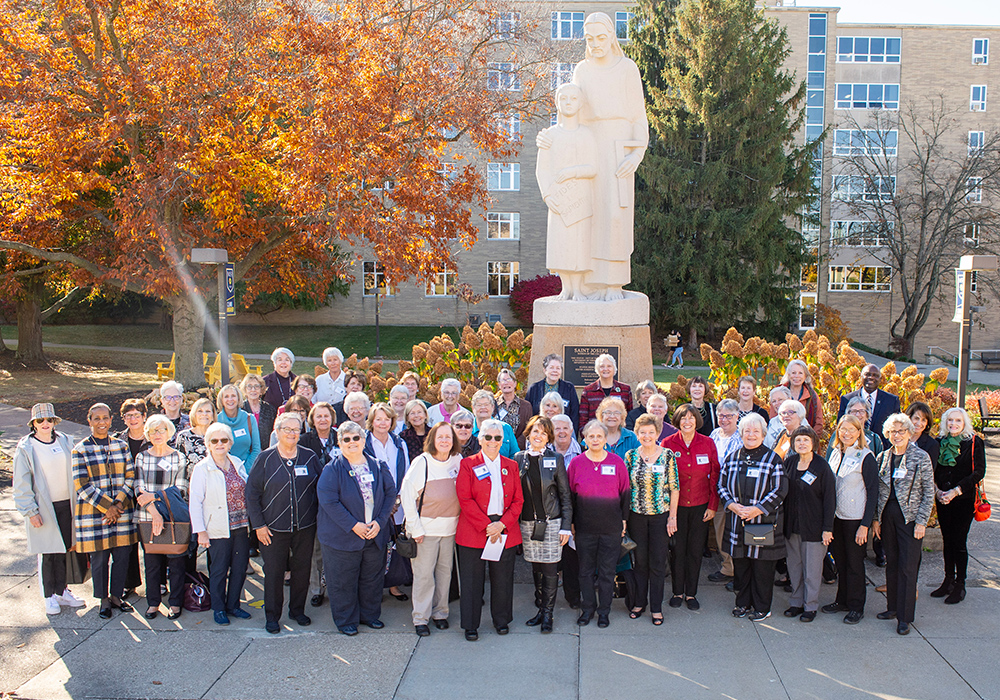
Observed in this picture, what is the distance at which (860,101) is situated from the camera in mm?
34562

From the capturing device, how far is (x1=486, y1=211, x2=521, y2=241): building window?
119 feet

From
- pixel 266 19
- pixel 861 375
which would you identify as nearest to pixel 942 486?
pixel 861 375

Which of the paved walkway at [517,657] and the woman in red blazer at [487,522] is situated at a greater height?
the woman in red blazer at [487,522]

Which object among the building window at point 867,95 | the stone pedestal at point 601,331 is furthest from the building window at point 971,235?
the stone pedestal at point 601,331

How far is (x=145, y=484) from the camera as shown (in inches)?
224

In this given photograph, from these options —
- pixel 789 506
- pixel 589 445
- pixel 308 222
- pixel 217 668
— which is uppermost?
pixel 308 222

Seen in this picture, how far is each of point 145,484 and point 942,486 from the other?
594 centimetres

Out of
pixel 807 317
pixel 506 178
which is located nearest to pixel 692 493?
pixel 807 317

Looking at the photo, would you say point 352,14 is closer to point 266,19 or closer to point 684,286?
point 266,19

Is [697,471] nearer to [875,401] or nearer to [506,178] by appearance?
[875,401]

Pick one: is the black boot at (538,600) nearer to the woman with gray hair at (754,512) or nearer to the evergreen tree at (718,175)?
the woman with gray hair at (754,512)

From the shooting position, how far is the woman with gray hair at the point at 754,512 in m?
5.57

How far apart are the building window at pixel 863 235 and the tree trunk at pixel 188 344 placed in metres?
25.0

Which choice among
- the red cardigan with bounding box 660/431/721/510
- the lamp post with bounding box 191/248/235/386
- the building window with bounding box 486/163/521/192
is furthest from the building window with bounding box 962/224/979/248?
the red cardigan with bounding box 660/431/721/510
